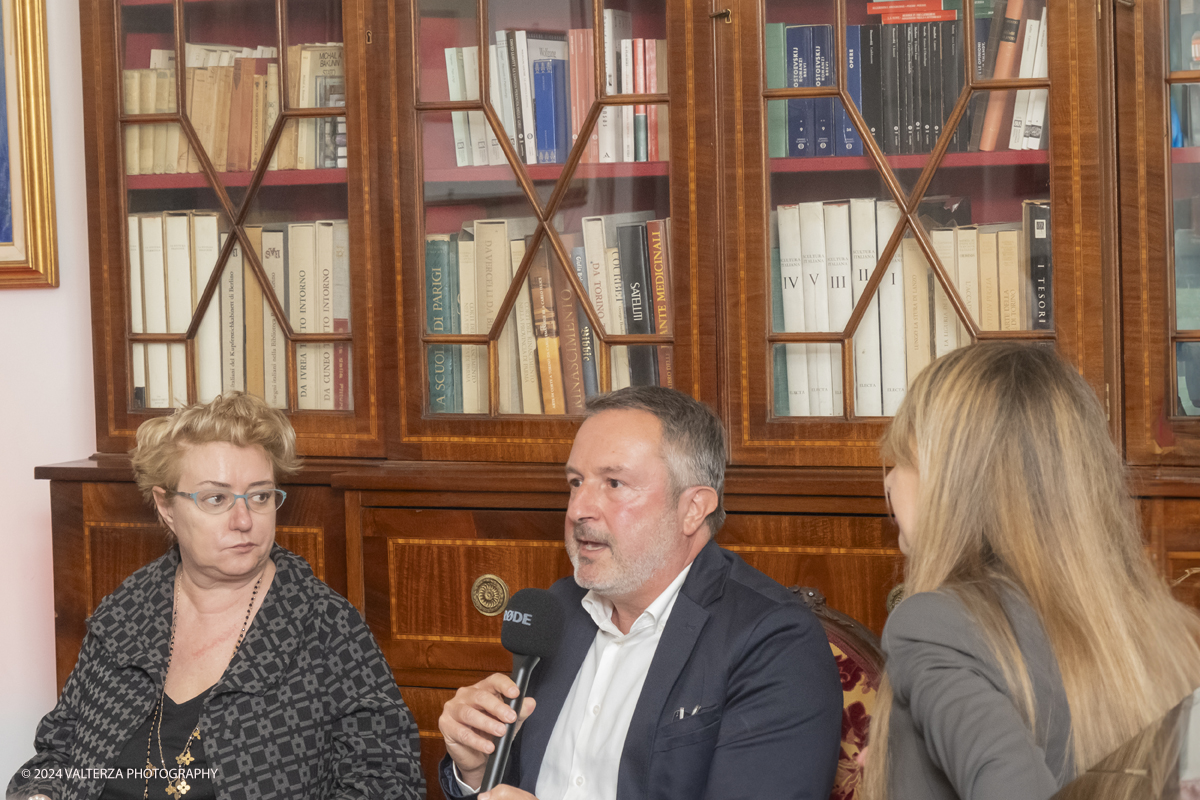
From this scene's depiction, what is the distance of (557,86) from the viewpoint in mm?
2104

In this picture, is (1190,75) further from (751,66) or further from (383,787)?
(383,787)

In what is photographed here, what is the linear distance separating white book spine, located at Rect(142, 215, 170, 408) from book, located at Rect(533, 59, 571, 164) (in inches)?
32.2

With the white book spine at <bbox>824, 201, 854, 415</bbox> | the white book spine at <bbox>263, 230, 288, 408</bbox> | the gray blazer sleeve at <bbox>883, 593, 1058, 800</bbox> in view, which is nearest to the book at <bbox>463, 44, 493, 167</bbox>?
Result: the white book spine at <bbox>263, 230, 288, 408</bbox>

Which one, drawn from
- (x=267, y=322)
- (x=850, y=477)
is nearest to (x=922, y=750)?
(x=850, y=477)

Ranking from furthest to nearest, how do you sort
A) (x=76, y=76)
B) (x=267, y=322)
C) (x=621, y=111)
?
(x=76, y=76) < (x=267, y=322) < (x=621, y=111)

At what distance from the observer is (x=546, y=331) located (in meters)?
2.14

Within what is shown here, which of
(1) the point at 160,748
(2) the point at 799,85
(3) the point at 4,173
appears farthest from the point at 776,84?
(3) the point at 4,173

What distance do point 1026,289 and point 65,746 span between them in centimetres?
182

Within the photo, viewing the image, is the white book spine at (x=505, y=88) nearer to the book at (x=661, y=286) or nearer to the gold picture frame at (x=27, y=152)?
the book at (x=661, y=286)

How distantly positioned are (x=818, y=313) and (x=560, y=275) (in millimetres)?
488

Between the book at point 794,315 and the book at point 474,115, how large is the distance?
571 mm

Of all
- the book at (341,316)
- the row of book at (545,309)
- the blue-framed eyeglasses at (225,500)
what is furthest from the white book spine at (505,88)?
the blue-framed eyeglasses at (225,500)

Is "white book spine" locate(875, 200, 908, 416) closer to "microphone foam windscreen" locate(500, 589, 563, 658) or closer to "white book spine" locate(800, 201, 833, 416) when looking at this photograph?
"white book spine" locate(800, 201, 833, 416)

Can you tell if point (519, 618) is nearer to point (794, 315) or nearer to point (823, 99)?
point (794, 315)
